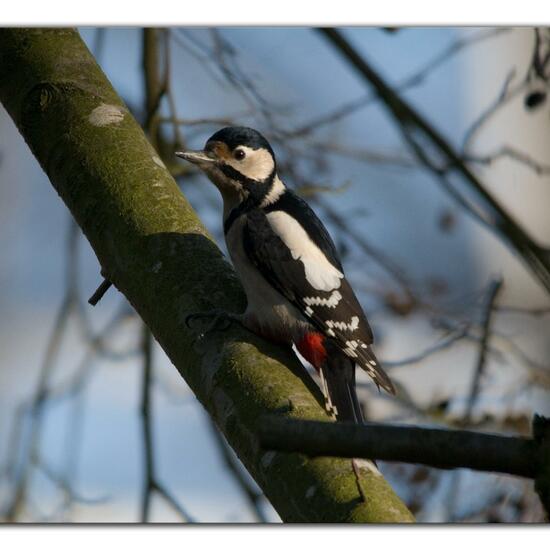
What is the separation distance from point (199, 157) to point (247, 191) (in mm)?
129

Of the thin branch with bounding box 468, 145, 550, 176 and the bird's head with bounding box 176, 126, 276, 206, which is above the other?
the thin branch with bounding box 468, 145, 550, 176

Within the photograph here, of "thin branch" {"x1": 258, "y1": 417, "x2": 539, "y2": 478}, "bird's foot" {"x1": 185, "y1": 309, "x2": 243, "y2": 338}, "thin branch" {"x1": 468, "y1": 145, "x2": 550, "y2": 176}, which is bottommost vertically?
"thin branch" {"x1": 258, "y1": 417, "x2": 539, "y2": 478}

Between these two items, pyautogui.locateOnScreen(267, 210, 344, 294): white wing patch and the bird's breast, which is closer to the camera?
the bird's breast

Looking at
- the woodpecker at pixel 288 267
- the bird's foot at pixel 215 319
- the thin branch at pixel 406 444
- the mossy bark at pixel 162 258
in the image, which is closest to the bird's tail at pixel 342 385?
the woodpecker at pixel 288 267

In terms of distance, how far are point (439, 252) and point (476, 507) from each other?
0.61 meters

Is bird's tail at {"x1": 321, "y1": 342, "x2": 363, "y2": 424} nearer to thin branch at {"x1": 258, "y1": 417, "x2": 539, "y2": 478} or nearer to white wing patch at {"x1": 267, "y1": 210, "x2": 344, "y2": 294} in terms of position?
white wing patch at {"x1": 267, "y1": 210, "x2": 344, "y2": 294}

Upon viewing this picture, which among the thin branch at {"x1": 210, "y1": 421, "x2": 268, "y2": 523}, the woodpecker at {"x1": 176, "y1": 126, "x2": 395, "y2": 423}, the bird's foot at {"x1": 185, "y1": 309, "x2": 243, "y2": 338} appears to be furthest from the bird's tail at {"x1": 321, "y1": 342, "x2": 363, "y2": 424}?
the thin branch at {"x1": 210, "y1": 421, "x2": 268, "y2": 523}

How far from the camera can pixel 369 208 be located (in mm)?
2275

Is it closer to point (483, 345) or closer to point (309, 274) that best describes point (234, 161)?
point (309, 274)

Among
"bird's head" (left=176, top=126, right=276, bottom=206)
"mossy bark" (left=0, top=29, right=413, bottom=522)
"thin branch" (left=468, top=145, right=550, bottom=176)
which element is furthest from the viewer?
"thin branch" (left=468, top=145, right=550, bottom=176)

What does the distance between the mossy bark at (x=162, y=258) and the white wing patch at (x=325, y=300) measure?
20cm

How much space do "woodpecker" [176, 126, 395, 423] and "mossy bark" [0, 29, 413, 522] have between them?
0.13 metres

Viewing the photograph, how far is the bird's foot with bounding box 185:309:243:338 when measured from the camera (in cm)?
157

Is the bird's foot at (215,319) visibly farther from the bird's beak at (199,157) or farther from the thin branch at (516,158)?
the thin branch at (516,158)
